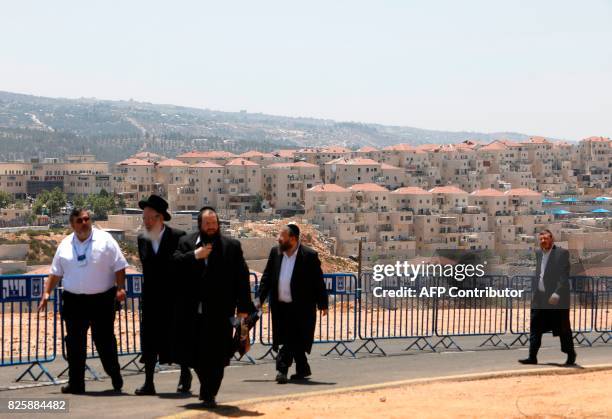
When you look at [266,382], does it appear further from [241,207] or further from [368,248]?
[241,207]

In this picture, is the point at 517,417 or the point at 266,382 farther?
the point at 266,382

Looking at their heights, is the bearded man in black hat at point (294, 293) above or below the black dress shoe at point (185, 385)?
above

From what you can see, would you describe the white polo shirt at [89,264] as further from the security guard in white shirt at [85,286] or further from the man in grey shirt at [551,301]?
the man in grey shirt at [551,301]

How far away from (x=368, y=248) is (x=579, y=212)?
31.9 m

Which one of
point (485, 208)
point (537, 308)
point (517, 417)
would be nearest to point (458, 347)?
point (537, 308)

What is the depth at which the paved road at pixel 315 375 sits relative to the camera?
8805 mm

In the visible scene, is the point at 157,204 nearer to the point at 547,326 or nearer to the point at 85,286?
the point at 85,286

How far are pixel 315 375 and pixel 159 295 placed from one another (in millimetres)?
2044

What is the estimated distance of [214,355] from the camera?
339 inches

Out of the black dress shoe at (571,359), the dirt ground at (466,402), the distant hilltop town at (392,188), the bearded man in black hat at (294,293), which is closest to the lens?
the dirt ground at (466,402)

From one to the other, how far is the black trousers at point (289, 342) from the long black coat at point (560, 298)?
7.88 feet

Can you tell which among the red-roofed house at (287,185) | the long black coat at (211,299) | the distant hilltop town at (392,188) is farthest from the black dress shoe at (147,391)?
the red-roofed house at (287,185)

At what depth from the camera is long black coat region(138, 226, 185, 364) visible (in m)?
8.98

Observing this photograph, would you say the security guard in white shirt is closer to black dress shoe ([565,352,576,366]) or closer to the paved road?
the paved road
